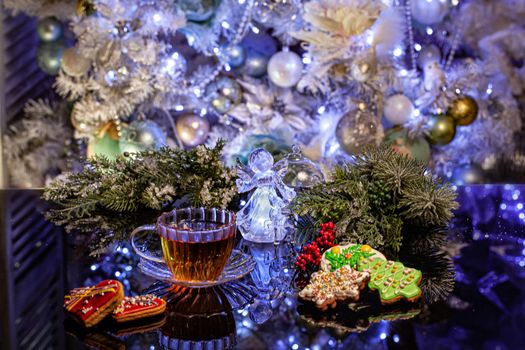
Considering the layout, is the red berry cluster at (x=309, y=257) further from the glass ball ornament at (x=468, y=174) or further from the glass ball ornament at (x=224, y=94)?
the glass ball ornament at (x=468, y=174)

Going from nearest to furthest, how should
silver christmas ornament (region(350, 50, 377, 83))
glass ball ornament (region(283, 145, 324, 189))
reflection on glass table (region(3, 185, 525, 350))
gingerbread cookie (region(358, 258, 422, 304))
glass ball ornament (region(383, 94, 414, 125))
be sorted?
reflection on glass table (region(3, 185, 525, 350))
gingerbread cookie (region(358, 258, 422, 304))
glass ball ornament (region(283, 145, 324, 189))
silver christmas ornament (region(350, 50, 377, 83))
glass ball ornament (region(383, 94, 414, 125))

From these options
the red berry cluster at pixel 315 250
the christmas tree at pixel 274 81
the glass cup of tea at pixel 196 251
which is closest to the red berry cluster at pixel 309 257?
the red berry cluster at pixel 315 250

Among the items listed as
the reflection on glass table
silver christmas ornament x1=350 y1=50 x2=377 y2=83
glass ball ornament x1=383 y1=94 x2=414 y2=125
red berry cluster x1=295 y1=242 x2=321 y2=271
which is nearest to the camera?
the reflection on glass table

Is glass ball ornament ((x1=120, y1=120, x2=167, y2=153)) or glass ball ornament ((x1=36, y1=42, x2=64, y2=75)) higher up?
glass ball ornament ((x1=36, y1=42, x2=64, y2=75))

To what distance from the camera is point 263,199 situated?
101 cm

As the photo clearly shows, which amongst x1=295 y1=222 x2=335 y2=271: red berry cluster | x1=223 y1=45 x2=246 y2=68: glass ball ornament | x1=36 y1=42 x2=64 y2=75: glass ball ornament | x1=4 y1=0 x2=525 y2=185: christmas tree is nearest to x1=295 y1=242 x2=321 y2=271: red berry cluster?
x1=295 y1=222 x2=335 y2=271: red berry cluster

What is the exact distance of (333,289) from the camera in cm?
77

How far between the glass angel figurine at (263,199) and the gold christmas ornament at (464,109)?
51.4 inches

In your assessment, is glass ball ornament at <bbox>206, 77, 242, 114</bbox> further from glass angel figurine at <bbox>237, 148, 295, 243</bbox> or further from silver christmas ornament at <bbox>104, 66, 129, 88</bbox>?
glass angel figurine at <bbox>237, 148, 295, 243</bbox>

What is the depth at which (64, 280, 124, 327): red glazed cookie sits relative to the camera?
0.68 metres

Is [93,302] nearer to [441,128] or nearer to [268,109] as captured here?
[268,109]

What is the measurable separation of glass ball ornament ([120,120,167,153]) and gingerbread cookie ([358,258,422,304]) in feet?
4.31

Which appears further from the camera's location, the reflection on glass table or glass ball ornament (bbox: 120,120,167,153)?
glass ball ornament (bbox: 120,120,167,153)

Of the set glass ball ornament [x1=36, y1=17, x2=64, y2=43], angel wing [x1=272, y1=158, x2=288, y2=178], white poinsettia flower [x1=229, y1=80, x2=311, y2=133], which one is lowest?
angel wing [x1=272, y1=158, x2=288, y2=178]
